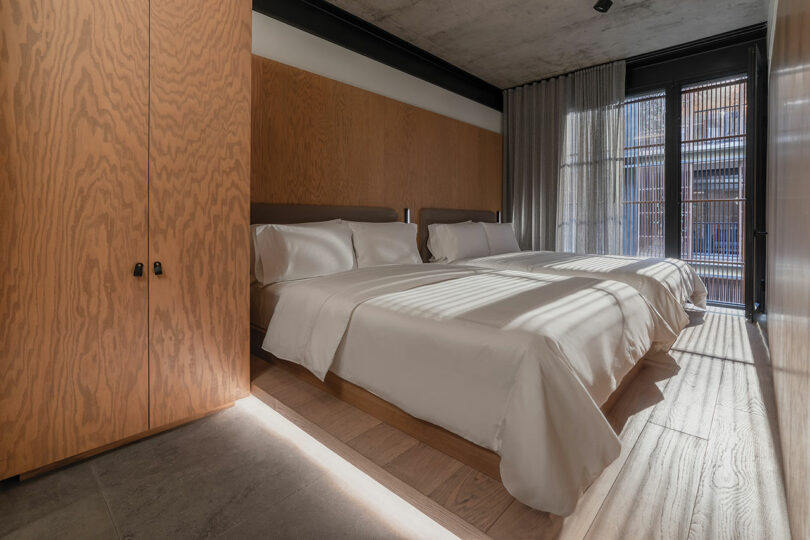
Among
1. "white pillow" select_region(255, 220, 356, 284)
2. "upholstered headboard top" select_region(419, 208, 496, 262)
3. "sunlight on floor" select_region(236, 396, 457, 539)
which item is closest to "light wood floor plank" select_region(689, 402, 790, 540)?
"sunlight on floor" select_region(236, 396, 457, 539)

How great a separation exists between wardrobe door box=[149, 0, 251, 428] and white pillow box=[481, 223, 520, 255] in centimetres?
273

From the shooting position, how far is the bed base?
4.29ft

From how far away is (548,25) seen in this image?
349cm

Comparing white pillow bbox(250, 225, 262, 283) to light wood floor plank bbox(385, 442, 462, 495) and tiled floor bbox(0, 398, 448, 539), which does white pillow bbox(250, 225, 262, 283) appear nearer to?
tiled floor bbox(0, 398, 448, 539)

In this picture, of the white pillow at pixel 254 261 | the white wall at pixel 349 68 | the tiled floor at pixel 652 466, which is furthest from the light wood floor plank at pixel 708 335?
the white wall at pixel 349 68

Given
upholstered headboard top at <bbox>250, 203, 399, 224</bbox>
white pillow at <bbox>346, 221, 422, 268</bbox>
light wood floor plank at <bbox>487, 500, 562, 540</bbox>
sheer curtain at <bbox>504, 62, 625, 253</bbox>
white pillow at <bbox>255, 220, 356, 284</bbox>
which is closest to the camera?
light wood floor plank at <bbox>487, 500, 562, 540</bbox>

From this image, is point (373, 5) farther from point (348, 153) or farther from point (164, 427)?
point (164, 427)

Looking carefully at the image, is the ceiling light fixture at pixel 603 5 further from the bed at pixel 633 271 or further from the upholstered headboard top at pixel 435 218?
the upholstered headboard top at pixel 435 218

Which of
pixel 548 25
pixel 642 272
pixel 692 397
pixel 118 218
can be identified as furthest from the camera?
pixel 548 25

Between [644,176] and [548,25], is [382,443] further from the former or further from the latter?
[644,176]

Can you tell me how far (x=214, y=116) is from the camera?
5.89 feet

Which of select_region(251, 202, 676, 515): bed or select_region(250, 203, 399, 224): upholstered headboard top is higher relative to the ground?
select_region(250, 203, 399, 224): upholstered headboard top

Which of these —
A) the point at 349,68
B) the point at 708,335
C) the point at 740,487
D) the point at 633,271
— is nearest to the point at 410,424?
the point at 740,487

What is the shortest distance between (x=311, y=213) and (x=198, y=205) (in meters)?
1.24
